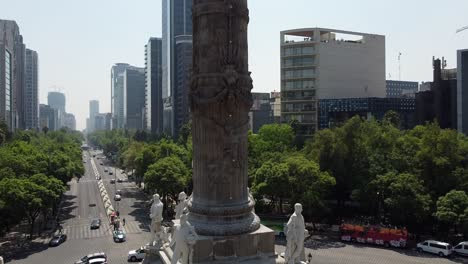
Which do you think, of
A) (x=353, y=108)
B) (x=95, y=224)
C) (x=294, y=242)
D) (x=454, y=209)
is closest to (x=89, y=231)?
(x=95, y=224)

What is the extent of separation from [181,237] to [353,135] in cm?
4120

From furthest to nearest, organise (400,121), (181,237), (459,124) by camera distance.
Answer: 1. (400,121)
2. (459,124)
3. (181,237)

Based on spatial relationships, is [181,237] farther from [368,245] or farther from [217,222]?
[368,245]

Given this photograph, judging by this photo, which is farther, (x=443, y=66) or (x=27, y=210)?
(x=443, y=66)

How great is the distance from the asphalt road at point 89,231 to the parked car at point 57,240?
553 mm

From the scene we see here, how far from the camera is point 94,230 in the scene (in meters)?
52.5

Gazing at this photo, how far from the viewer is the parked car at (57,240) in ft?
148

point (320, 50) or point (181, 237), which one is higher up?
point (320, 50)

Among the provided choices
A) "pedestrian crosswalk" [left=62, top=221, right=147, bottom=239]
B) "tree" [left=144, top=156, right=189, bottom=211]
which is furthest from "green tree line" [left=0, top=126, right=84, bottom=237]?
"tree" [left=144, top=156, right=189, bottom=211]

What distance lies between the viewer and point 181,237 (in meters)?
16.4

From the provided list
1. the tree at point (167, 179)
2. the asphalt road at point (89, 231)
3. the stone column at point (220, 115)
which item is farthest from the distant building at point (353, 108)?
the stone column at point (220, 115)

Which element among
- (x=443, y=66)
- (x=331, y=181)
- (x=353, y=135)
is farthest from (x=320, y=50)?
(x=331, y=181)

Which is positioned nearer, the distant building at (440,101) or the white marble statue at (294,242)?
the white marble statue at (294,242)

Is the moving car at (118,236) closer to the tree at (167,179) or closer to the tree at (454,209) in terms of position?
the tree at (167,179)
